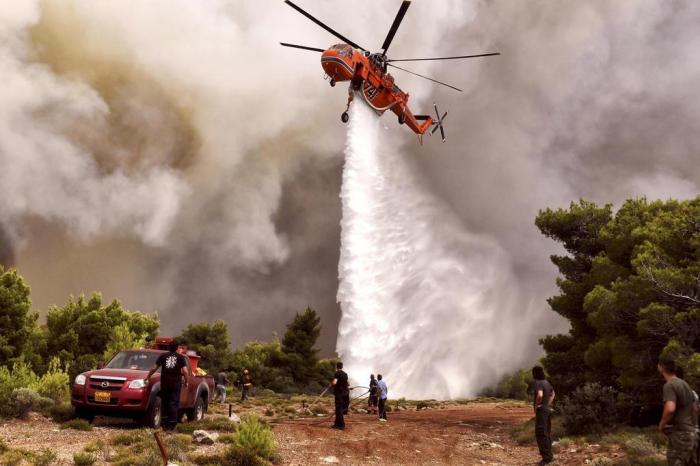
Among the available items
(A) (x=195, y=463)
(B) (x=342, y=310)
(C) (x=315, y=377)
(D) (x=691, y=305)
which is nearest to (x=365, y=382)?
(B) (x=342, y=310)

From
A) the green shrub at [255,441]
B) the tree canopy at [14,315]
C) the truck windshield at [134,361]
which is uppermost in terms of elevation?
the tree canopy at [14,315]

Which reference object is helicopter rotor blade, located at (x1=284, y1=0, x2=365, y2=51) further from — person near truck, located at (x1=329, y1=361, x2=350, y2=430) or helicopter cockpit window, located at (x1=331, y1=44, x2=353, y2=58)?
person near truck, located at (x1=329, y1=361, x2=350, y2=430)

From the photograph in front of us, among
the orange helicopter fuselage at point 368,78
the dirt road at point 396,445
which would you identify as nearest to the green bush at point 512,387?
the orange helicopter fuselage at point 368,78

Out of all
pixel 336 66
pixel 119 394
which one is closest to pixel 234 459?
pixel 119 394

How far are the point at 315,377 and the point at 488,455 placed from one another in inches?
1796

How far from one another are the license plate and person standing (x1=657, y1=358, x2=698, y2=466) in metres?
11.7

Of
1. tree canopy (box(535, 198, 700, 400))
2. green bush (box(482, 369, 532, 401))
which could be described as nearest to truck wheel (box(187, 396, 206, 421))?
tree canopy (box(535, 198, 700, 400))

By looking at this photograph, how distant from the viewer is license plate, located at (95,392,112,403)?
1287cm

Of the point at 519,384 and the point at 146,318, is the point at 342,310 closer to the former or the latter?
the point at 146,318

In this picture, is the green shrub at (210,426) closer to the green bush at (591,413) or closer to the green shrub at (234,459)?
the green shrub at (234,459)

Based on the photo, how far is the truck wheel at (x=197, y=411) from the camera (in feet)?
51.2

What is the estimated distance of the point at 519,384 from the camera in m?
80.8

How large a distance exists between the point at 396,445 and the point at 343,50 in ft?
94.7

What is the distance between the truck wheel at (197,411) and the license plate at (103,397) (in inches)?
119
